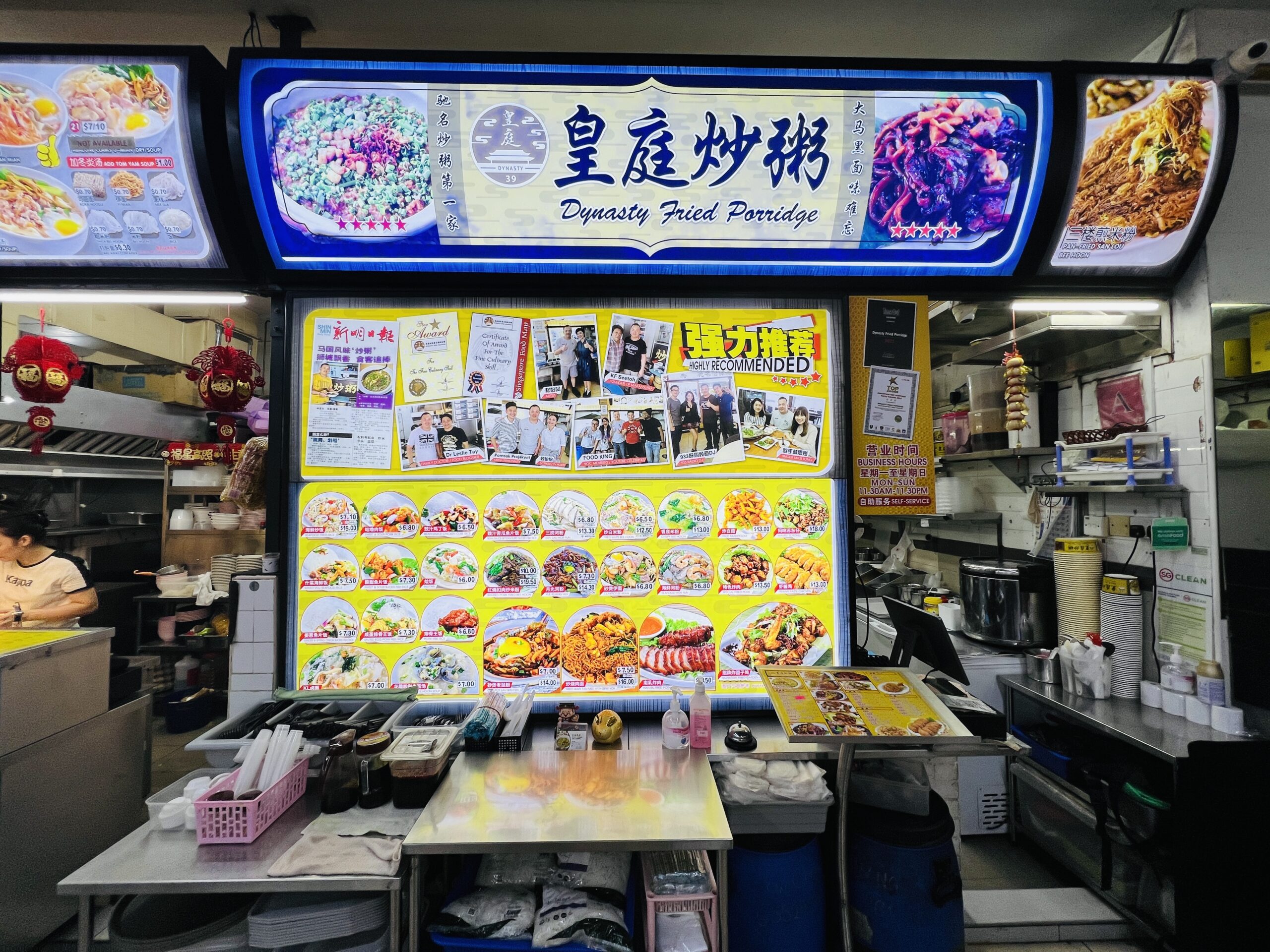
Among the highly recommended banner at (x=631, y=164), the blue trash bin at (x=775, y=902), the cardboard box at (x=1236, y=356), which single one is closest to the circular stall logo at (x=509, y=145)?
the highly recommended banner at (x=631, y=164)

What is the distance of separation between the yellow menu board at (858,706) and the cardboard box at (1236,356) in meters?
2.59

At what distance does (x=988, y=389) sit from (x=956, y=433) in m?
0.61

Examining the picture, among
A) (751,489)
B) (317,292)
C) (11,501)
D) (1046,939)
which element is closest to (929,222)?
(751,489)

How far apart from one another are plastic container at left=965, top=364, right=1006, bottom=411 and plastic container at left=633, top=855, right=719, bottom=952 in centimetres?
459

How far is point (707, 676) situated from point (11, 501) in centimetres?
659

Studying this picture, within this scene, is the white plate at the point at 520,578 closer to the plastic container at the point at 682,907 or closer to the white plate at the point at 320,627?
the white plate at the point at 320,627

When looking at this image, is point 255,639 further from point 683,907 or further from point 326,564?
point 683,907

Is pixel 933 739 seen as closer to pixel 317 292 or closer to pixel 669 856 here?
pixel 669 856

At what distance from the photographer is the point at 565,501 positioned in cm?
289

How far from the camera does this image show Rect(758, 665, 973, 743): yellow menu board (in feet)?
7.00

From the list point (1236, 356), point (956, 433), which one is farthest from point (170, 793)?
point (956, 433)

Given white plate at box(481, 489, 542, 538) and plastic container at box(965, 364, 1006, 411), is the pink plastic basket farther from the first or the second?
plastic container at box(965, 364, 1006, 411)

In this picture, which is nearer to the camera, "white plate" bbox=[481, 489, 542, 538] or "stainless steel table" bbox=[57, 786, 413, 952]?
"stainless steel table" bbox=[57, 786, 413, 952]

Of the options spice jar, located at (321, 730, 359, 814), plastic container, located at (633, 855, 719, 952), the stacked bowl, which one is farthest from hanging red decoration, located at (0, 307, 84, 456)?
plastic container, located at (633, 855, 719, 952)
